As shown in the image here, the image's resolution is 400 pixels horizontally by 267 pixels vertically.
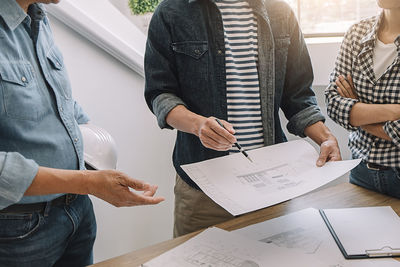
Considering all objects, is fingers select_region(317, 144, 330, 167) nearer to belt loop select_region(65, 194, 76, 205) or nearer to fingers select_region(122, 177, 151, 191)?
fingers select_region(122, 177, 151, 191)

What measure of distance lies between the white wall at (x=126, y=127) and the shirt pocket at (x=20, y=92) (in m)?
0.61

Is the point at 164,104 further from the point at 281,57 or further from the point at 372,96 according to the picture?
the point at 372,96

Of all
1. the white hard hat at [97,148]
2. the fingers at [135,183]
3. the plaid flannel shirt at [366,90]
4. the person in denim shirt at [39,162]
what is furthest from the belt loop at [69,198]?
the plaid flannel shirt at [366,90]

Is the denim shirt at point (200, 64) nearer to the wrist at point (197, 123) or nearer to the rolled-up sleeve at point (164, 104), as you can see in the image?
the rolled-up sleeve at point (164, 104)

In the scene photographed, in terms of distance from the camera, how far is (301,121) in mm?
1191

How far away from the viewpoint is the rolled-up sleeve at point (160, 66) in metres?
1.12

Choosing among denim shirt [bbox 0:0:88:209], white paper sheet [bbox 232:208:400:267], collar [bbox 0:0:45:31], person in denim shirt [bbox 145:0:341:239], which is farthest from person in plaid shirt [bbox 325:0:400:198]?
collar [bbox 0:0:45:31]

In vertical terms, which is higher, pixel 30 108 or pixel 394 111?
pixel 30 108

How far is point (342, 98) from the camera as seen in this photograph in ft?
4.00

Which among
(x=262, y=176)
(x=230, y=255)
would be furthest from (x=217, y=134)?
(x=230, y=255)

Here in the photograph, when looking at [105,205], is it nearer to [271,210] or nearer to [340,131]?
[271,210]

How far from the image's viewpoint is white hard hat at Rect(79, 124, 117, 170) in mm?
1174

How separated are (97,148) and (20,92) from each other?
0.34 metres

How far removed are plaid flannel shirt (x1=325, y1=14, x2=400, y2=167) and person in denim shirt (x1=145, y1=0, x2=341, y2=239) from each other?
0.10m
